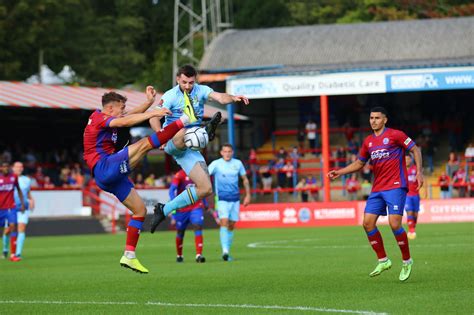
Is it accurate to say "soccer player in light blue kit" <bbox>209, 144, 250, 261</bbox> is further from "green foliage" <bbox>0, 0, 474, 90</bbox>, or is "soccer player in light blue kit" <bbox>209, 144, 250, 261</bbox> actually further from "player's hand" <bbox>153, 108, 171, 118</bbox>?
"green foliage" <bbox>0, 0, 474, 90</bbox>

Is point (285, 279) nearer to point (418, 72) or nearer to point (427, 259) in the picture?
point (427, 259)

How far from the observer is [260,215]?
37.6 m

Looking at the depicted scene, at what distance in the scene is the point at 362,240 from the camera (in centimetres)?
2492

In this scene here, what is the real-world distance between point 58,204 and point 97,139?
2414cm

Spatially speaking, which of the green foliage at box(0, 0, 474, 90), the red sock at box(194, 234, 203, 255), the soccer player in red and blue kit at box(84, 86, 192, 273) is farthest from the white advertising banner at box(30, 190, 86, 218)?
the soccer player in red and blue kit at box(84, 86, 192, 273)

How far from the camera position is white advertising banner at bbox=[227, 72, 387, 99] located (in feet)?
131

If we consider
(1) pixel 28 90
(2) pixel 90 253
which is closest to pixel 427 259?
(2) pixel 90 253

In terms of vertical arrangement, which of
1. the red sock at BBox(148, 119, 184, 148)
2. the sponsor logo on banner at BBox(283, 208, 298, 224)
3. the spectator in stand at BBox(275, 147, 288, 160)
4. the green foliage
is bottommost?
the sponsor logo on banner at BBox(283, 208, 298, 224)

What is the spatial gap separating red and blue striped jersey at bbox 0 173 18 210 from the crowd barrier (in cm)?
1394

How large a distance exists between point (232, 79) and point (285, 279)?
2709 cm

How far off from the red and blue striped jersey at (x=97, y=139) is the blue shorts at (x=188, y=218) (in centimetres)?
716

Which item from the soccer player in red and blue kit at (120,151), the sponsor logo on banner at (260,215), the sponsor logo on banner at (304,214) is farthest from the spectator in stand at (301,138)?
the soccer player in red and blue kit at (120,151)

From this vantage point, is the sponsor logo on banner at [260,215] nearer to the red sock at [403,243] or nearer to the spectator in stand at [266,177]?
the spectator in stand at [266,177]

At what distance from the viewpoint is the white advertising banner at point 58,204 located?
36.4 metres
